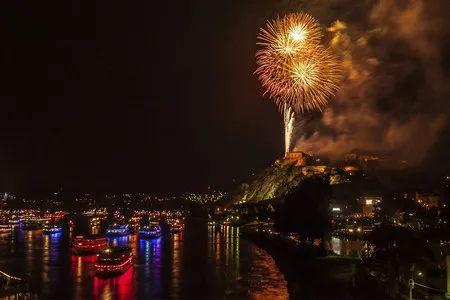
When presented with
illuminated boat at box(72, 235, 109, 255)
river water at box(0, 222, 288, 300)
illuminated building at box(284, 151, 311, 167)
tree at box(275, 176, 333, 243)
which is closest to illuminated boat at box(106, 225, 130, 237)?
illuminated boat at box(72, 235, 109, 255)

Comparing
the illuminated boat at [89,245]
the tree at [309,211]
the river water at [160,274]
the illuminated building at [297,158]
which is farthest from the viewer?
the illuminated building at [297,158]

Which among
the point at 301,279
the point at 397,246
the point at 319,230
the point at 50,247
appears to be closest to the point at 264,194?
the point at 50,247

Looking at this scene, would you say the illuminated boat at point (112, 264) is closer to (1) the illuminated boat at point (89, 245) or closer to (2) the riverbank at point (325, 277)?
(2) the riverbank at point (325, 277)

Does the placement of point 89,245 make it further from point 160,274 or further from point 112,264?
point 160,274

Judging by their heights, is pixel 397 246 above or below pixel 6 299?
above

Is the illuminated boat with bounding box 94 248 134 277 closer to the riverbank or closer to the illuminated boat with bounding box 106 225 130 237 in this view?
the riverbank

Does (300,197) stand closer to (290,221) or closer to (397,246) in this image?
(290,221)

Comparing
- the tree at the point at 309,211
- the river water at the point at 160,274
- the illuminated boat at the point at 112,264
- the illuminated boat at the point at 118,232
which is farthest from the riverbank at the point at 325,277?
the illuminated boat at the point at 118,232
